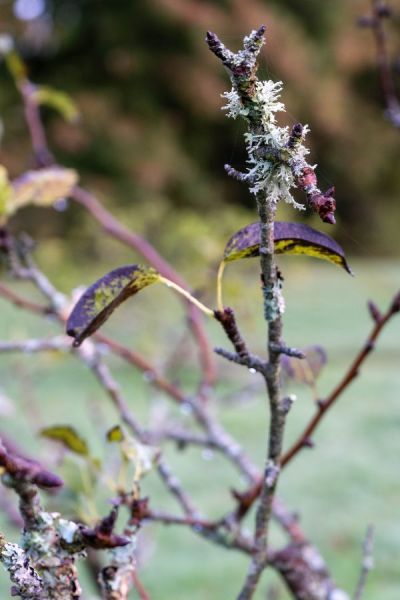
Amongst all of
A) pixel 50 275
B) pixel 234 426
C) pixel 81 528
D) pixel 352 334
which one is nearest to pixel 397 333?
pixel 352 334

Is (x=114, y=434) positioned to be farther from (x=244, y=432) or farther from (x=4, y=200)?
(x=244, y=432)

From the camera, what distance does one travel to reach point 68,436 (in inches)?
14.1

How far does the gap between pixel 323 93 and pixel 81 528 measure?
6794 millimetres

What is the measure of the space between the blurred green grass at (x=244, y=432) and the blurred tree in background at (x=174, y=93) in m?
3.53

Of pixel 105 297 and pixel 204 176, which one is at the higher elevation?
→ pixel 204 176

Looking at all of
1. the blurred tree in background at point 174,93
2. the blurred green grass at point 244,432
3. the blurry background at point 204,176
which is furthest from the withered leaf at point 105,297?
the blurred tree in background at point 174,93

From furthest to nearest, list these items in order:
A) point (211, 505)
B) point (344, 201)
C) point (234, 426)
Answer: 1. point (344, 201)
2. point (234, 426)
3. point (211, 505)

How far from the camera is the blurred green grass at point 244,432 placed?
3.16 feet

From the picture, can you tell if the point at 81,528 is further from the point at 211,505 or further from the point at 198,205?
the point at 198,205

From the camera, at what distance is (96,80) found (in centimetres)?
667

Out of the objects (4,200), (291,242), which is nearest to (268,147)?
(291,242)

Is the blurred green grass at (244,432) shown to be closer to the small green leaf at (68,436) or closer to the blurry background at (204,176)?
the blurry background at (204,176)

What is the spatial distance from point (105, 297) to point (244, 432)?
4.57ft

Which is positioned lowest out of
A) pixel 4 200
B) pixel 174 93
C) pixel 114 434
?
pixel 114 434
